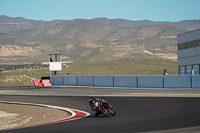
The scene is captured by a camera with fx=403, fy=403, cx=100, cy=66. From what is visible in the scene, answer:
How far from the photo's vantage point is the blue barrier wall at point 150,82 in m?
41.2

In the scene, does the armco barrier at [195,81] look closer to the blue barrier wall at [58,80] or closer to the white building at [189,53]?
the white building at [189,53]

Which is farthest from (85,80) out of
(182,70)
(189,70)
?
(189,70)

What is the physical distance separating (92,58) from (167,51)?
122 ft

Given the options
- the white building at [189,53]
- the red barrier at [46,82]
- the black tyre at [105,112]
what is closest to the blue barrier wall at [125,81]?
the white building at [189,53]

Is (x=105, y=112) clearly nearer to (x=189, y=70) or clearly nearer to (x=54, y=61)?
(x=189, y=70)

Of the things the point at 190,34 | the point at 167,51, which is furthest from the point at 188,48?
the point at 167,51

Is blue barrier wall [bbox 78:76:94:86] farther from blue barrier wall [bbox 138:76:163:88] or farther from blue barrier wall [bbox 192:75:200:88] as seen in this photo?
blue barrier wall [bbox 192:75:200:88]

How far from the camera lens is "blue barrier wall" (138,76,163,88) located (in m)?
41.2

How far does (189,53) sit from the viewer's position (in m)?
51.7

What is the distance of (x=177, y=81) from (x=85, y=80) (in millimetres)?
14277

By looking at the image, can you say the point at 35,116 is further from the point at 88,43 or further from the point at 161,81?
the point at 88,43

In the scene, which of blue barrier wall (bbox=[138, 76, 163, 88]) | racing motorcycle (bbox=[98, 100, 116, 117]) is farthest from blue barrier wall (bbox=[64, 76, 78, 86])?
racing motorcycle (bbox=[98, 100, 116, 117])

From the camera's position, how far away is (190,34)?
51.4 meters

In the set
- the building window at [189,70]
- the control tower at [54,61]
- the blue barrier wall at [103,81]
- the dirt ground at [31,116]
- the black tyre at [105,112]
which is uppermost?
the control tower at [54,61]
